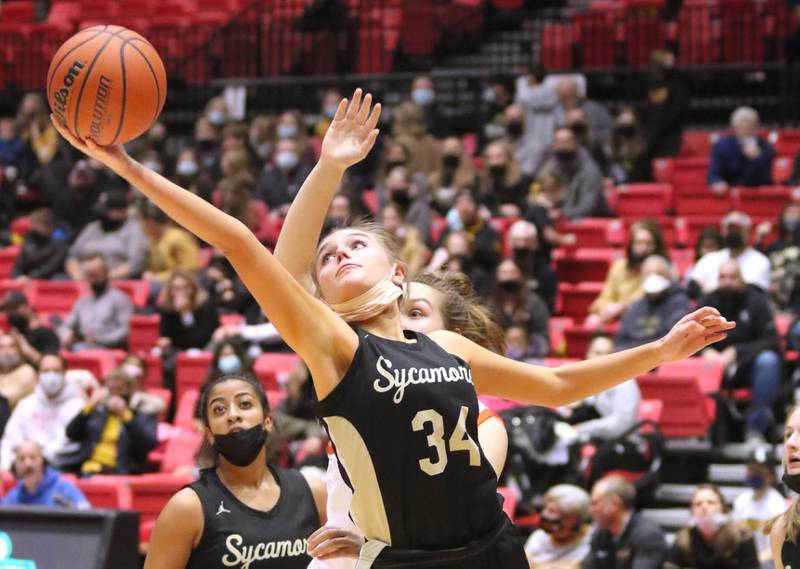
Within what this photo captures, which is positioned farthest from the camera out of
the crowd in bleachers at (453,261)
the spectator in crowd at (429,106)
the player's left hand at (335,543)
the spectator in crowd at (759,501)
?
the spectator in crowd at (429,106)

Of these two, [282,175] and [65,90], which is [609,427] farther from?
[65,90]

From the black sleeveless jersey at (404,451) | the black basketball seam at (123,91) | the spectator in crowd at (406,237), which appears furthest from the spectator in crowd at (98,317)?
the black sleeveless jersey at (404,451)

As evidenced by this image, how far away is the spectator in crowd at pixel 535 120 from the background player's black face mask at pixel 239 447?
8.14 metres

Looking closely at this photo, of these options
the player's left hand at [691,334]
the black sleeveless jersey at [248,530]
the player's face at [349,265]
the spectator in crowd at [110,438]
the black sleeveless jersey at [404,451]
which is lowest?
the spectator in crowd at [110,438]

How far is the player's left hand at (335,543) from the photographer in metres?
3.27

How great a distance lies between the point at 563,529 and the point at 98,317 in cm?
553

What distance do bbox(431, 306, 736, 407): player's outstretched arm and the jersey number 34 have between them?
1.14 feet

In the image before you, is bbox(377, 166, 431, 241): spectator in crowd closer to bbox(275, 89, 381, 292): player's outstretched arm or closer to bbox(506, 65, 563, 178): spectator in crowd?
bbox(506, 65, 563, 178): spectator in crowd

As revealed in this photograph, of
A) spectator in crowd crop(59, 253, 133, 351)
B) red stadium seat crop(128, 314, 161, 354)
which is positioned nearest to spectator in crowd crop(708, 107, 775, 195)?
red stadium seat crop(128, 314, 161, 354)

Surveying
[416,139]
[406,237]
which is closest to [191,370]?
[406,237]

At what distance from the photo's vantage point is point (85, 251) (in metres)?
12.7

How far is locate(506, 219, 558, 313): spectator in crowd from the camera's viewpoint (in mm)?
10750

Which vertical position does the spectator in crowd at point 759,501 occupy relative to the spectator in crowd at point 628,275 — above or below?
below

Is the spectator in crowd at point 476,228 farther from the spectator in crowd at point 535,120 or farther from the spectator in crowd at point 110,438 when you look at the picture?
the spectator in crowd at point 110,438
